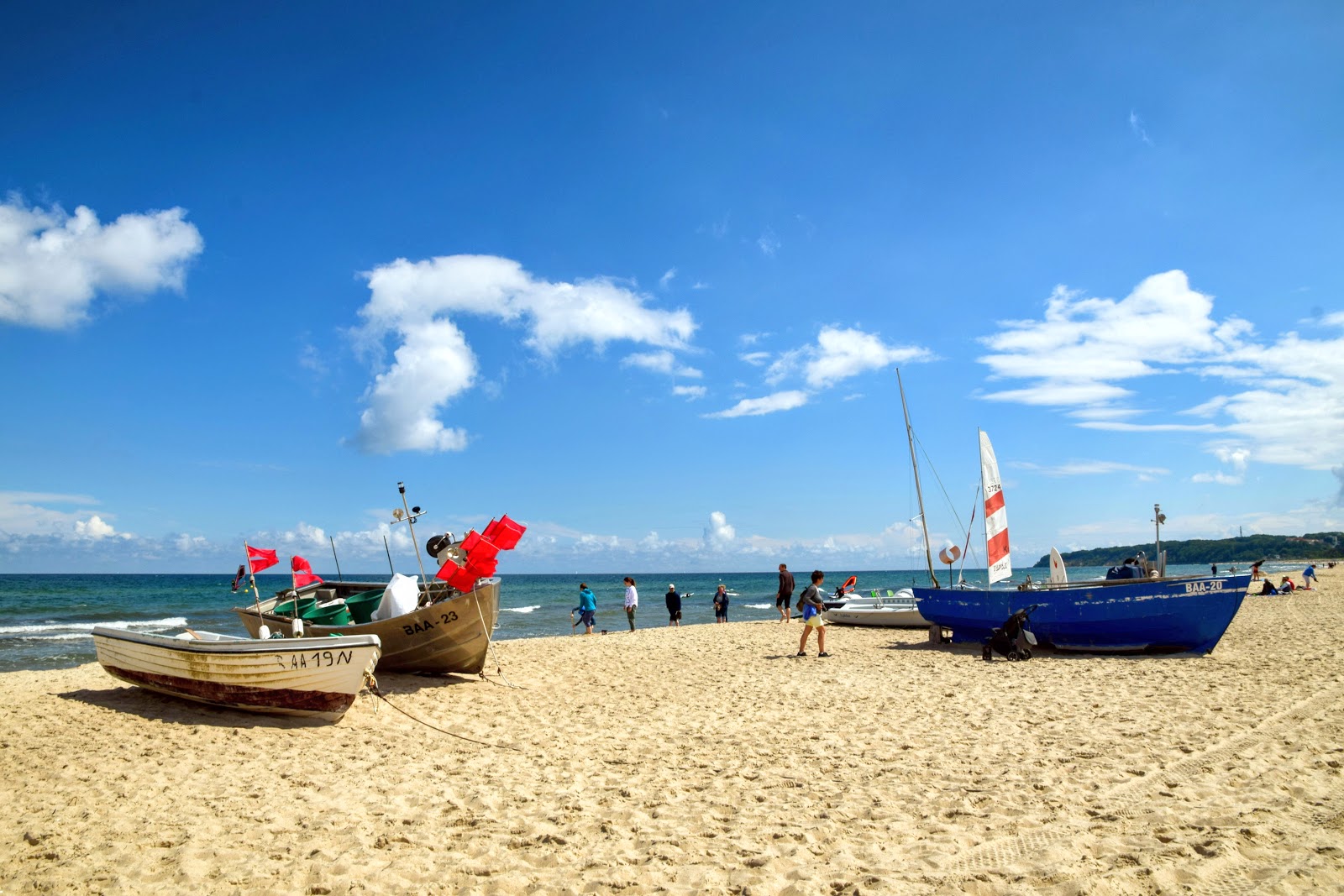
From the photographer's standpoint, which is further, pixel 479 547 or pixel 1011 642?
pixel 1011 642

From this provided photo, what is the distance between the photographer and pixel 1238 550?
139250mm

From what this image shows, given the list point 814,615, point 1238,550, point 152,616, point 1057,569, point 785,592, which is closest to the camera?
point 814,615

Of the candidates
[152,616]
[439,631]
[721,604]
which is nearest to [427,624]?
[439,631]

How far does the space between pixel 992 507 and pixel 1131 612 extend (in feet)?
10.5

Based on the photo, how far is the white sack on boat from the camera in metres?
11.8

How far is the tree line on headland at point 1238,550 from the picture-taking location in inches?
4765

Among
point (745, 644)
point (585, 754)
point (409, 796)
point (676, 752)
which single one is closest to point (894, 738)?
point (676, 752)

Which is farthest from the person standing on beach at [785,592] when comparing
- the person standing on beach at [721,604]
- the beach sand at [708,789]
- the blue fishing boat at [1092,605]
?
the beach sand at [708,789]

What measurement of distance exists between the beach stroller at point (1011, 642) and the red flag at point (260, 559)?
1233 cm

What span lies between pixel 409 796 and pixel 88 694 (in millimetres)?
7518

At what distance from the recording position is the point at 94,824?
566 cm

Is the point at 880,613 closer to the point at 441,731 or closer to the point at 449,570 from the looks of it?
the point at 449,570

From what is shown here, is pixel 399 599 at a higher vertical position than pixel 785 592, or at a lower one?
higher

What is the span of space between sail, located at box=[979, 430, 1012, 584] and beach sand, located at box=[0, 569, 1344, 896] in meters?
4.42
